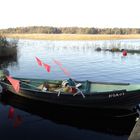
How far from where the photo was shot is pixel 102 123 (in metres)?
13.9

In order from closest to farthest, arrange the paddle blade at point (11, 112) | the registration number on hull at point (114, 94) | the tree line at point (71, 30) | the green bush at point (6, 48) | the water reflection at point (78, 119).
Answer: the water reflection at point (78, 119) → the registration number on hull at point (114, 94) → the paddle blade at point (11, 112) → the green bush at point (6, 48) → the tree line at point (71, 30)

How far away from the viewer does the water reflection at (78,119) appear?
13.2 metres

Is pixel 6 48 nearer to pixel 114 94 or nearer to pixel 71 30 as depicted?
pixel 114 94

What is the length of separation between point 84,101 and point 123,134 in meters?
3.23

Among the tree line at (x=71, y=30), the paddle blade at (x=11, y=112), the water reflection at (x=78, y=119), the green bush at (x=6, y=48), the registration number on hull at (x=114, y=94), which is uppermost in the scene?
the tree line at (x=71, y=30)

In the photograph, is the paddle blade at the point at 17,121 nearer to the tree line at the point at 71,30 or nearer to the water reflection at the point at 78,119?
the water reflection at the point at 78,119

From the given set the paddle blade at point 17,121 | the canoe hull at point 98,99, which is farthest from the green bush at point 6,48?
the paddle blade at point 17,121

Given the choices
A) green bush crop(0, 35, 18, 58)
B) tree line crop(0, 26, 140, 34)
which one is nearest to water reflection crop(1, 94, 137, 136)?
green bush crop(0, 35, 18, 58)

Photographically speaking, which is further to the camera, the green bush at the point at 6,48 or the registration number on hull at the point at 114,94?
the green bush at the point at 6,48

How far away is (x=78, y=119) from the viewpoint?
14469mm

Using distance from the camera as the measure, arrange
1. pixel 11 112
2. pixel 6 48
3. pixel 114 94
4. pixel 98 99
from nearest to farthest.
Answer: pixel 114 94, pixel 98 99, pixel 11 112, pixel 6 48

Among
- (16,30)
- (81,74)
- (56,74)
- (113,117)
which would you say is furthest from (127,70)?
(16,30)

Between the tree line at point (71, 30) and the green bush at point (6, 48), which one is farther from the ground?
the tree line at point (71, 30)

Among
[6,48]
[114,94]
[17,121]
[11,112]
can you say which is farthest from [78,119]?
[6,48]
